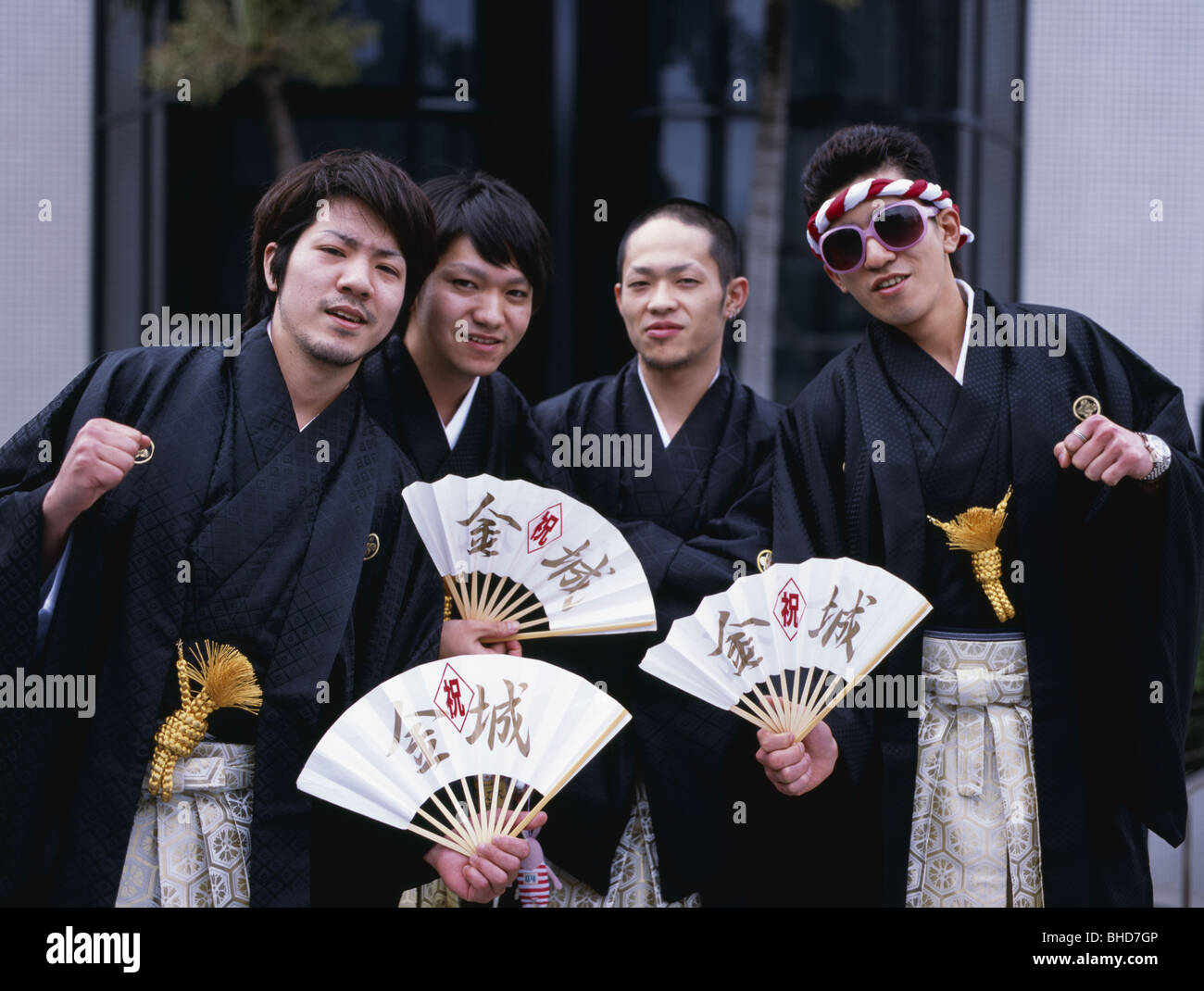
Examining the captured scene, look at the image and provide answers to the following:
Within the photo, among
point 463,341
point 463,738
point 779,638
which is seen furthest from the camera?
point 463,341

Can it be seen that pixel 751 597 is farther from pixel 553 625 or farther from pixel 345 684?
pixel 345 684

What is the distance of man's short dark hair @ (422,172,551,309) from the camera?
3836 mm

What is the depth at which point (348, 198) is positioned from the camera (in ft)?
11.0

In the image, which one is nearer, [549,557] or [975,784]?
[975,784]

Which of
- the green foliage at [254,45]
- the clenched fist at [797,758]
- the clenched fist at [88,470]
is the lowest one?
the clenched fist at [797,758]

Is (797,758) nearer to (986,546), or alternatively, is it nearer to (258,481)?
(986,546)

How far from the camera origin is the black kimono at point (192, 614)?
300cm

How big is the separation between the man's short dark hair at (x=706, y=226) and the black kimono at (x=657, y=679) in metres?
0.48

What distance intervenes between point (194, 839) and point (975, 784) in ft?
6.81

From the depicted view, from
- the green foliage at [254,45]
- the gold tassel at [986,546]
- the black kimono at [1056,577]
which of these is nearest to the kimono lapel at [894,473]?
the black kimono at [1056,577]

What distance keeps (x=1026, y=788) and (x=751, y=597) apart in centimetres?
98

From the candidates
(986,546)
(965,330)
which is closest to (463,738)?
(986,546)

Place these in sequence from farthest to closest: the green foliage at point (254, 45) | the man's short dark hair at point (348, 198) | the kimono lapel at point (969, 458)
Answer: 1. the green foliage at point (254, 45)
2. the kimono lapel at point (969, 458)
3. the man's short dark hair at point (348, 198)

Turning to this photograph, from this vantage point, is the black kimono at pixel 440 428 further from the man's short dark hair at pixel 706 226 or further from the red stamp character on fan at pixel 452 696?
the red stamp character on fan at pixel 452 696
